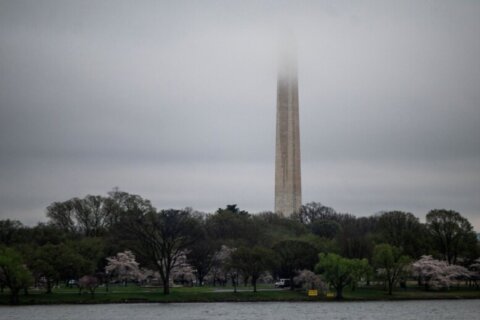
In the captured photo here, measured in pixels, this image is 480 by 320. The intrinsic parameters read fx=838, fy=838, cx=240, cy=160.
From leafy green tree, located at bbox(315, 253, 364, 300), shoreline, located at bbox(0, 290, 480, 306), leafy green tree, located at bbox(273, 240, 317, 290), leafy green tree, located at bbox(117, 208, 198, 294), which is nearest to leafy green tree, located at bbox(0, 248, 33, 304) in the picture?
shoreline, located at bbox(0, 290, 480, 306)

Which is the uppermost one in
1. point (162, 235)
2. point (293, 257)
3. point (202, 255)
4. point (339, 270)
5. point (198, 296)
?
point (162, 235)

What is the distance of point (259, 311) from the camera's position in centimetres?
7350

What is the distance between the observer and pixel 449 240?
112m

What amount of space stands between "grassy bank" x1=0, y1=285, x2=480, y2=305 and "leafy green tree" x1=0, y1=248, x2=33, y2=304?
1549mm

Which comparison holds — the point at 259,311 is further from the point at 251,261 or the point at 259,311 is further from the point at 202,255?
the point at 202,255

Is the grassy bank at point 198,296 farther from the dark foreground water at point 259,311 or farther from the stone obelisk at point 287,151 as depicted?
the stone obelisk at point 287,151

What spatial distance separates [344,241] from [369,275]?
60.9 feet

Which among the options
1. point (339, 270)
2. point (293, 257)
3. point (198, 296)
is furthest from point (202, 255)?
point (339, 270)

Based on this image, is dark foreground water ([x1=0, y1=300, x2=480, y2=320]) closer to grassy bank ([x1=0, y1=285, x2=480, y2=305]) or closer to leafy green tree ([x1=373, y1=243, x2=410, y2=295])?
grassy bank ([x1=0, y1=285, x2=480, y2=305])

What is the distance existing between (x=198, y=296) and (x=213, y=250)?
18096mm

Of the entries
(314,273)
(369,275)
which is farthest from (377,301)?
(314,273)

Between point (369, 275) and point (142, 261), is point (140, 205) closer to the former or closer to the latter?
point (142, 261)

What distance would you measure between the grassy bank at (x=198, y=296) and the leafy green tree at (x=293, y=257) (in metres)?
6.67

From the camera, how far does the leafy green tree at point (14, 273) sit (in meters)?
82.3
